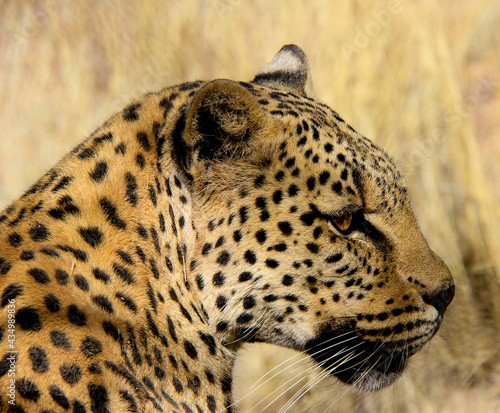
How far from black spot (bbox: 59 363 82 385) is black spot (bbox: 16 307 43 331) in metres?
0.22

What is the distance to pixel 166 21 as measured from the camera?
9219 mm

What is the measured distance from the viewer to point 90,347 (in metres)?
3.19

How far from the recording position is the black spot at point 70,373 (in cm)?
305

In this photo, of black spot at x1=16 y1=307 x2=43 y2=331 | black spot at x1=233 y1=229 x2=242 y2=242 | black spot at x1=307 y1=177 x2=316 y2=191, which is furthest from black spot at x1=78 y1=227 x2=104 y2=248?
black spot at x1=307 y1=177 x2=316 y2=191

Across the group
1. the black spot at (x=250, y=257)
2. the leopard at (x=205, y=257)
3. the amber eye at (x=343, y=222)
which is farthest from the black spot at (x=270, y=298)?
the amber eye at (x=343, y=222)

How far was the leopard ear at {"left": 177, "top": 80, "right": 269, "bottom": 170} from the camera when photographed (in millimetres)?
3627

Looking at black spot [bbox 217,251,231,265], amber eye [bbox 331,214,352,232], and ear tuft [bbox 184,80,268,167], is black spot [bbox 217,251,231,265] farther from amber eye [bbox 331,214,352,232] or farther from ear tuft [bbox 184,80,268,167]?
amber eye [bbox 331,214,352,232]

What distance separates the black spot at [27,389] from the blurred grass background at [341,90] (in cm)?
557

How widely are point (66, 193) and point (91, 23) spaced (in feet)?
21.6

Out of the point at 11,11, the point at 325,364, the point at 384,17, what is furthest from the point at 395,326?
the point at 11,11

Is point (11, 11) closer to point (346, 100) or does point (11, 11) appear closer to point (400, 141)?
point (346, 100)

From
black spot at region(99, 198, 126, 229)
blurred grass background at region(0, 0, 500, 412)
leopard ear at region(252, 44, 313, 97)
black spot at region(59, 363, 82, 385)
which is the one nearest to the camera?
black spot at region(59, 363, 82, 385)

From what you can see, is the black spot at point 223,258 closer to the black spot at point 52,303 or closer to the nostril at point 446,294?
the black spot at point 52,303

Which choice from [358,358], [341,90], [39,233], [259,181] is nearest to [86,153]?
[39,233]
